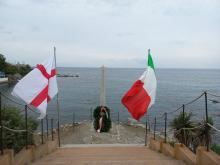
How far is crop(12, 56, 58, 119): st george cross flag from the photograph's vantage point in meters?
9.57

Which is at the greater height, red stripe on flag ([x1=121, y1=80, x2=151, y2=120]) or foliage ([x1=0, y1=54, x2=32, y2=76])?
foliage ([x1=0, y1=54, x2=32, y2=76])

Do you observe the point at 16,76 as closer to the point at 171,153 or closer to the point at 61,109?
the point at 61,109

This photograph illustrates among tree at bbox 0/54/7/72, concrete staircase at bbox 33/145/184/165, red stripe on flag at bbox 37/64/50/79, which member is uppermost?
tree at bbox 0/54/7/72

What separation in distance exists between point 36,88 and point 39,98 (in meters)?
0.28

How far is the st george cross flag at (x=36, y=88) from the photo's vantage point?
31.4ft

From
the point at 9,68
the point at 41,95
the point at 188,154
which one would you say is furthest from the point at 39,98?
the point at 9,68

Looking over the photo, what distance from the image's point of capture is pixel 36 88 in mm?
9906

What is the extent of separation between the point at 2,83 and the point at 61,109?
50.6m

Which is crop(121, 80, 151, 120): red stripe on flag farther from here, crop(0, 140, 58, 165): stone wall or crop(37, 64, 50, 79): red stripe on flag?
crop(0, 140, 58, 165): stone wall

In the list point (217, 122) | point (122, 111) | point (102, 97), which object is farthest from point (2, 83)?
point (102, 97)

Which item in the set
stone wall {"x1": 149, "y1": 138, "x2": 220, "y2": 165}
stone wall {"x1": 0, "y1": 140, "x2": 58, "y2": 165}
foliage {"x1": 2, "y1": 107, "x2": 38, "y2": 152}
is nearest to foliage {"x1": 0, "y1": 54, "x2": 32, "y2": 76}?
foliage {"x1": 2, "y1": 107, "x2": 38, "y2": 152}

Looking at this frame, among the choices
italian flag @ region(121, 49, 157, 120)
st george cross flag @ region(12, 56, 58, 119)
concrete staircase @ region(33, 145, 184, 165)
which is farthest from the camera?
italian flag @ region(121, 49, 157, 120)

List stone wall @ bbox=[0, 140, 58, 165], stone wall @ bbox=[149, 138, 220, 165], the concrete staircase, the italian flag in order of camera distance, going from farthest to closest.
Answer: the italian flag, the concrete staircase, stone wall @ bbox=[0, 140, 58, 165], stone wall @ bbox=[149, 138, 220, 165]

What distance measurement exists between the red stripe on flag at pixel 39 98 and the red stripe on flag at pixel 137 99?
2.49 m
